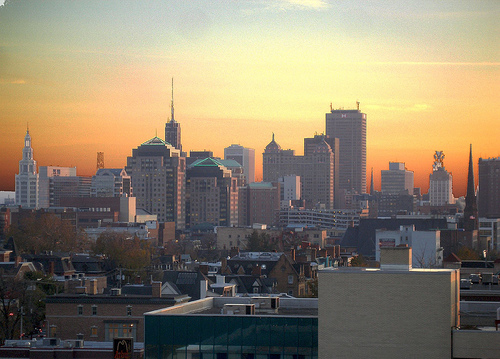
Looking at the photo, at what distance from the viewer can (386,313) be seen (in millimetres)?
32219

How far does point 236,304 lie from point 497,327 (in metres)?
11.3

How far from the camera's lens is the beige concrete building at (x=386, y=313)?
31938 mm

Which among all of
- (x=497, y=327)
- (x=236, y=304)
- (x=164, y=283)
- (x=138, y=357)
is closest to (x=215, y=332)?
(x=236, y=304)

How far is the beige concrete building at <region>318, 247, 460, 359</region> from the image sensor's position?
31938 millimetres

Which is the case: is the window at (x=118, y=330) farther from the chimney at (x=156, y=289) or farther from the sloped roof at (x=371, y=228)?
the sloped roof at (x=371, y=228)

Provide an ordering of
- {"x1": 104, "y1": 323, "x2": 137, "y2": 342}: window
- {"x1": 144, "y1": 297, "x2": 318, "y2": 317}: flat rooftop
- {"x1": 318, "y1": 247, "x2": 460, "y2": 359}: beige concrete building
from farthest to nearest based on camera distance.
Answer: {"x1": 104, "y1": 323, "x2": 137, "y2": 342}: window → {"x1": 144, "y1": 297, "x2": 318, "y2": 317}: flat rooftop → {"x1": 318, "y1": 247, "x2": 460, "y2": 359}: beige concrete building

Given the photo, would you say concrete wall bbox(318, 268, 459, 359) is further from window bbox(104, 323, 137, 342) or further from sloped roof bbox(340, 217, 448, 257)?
sloped roof bbox(340, 217, 448, 257)

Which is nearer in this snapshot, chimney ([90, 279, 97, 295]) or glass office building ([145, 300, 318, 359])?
glass office building ([145, 300, 318, 359])

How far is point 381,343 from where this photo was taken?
105 feet

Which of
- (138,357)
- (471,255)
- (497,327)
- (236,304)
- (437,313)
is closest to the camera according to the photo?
(437,313)

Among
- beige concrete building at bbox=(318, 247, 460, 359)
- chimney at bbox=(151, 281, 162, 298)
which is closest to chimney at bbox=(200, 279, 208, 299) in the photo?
chimney at bbox=(151, 281, 162, 298)

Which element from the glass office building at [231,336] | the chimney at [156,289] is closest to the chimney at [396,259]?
the glass office building at [231,336]

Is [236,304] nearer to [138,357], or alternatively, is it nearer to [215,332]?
[215,332]

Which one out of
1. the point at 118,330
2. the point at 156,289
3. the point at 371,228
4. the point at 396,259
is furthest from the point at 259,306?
the point at 371,228
